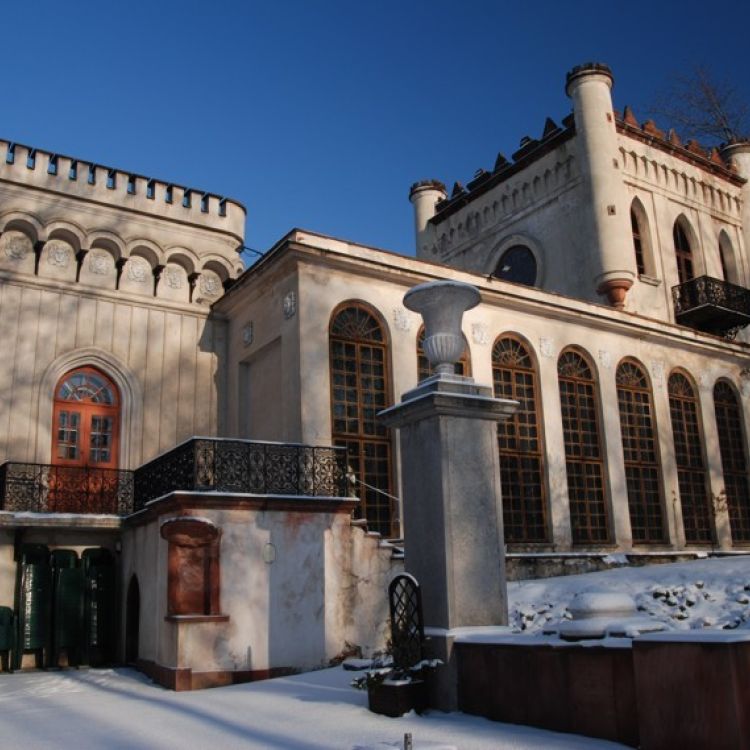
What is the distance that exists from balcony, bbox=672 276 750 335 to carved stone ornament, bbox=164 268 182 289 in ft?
46.0

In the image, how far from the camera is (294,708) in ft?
25.8

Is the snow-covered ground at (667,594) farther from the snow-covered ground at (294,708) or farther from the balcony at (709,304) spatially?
the balcony at (709,304)

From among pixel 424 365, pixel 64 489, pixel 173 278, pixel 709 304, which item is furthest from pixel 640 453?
pixel 64 489

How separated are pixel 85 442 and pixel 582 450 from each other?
34.6 feet

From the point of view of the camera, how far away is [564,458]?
1795 centimetres

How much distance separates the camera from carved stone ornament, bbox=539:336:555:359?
18.4 metres

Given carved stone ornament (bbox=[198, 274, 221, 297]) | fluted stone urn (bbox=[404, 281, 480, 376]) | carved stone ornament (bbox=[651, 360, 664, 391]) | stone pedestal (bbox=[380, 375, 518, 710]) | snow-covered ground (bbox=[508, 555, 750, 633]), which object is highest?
carved stone ornament (bbox=[198, 274, 221, 297])

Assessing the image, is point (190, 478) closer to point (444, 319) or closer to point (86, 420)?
point (444, 319)

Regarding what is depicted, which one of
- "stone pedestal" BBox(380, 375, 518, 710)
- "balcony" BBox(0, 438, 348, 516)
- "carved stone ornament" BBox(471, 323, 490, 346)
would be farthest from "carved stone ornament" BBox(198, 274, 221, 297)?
"stone pedestal" BBox(380, 375, 518, 710)

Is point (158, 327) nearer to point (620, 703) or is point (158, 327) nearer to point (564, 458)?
point (564, 458)

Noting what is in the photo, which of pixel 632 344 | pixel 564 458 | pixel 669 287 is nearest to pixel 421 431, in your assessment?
pixel 564 458

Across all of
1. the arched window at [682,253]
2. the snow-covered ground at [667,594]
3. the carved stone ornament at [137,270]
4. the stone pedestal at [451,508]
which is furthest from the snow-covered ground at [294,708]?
the arched window at [682,253]

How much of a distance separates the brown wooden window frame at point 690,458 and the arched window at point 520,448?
4702 millimetres

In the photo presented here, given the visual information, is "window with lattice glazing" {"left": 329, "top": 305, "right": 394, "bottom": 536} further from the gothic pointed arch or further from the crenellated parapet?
the gothic pointed arch
